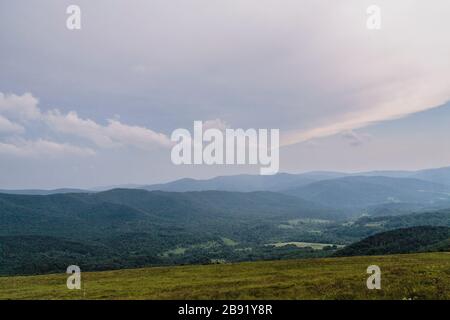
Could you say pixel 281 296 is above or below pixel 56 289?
above

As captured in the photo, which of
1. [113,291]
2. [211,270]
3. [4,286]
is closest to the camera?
[113,291]

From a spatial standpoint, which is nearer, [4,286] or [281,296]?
[281,296]
